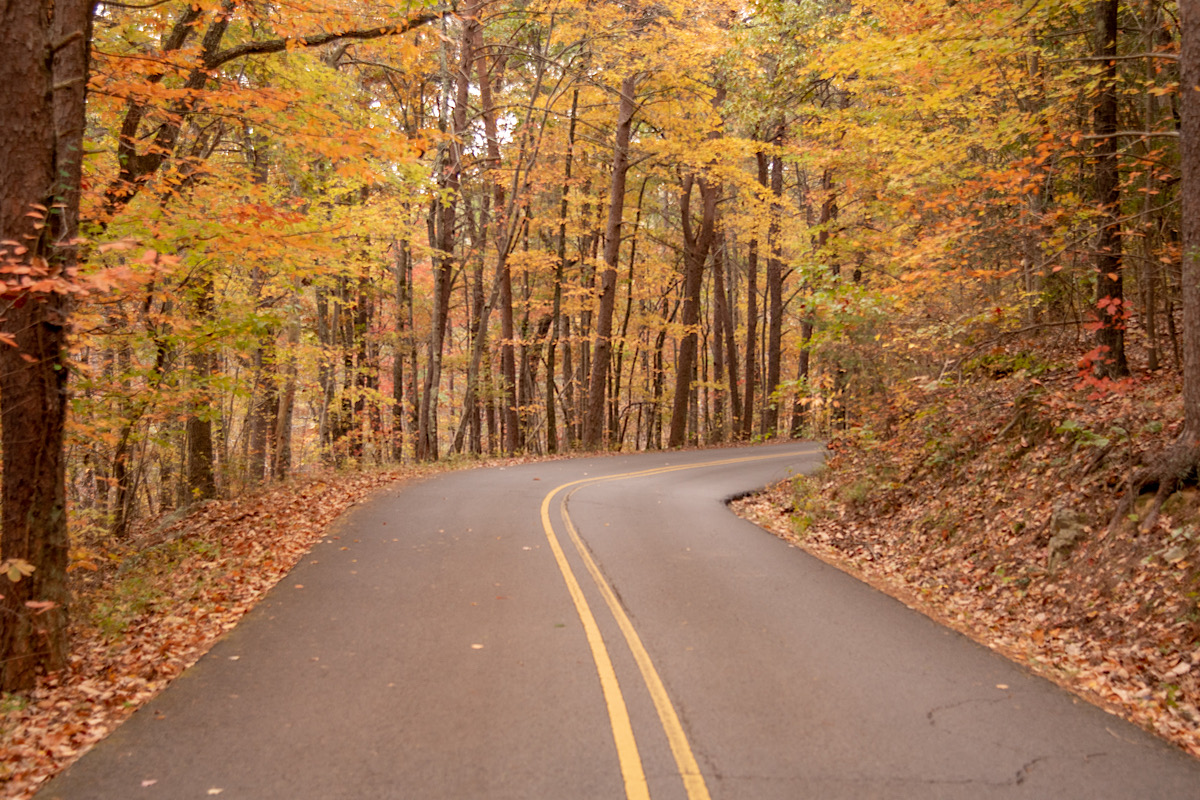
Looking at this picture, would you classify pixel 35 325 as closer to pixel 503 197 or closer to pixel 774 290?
pixel 503 197

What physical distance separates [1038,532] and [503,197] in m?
20.0

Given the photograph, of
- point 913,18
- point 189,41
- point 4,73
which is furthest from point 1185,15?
point 189,41

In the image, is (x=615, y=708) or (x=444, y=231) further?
(x=444, y=231)

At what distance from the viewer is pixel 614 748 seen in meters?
4.58

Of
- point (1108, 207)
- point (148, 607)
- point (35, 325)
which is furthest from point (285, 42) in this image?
point (1108, 207)

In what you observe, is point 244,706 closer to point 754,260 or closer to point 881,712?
point 881,712

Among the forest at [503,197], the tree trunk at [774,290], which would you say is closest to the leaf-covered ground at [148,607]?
the forest at [503,197]

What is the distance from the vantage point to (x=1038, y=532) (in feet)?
28.4

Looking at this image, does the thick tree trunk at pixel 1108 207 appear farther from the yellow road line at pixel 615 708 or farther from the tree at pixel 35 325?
the tree at pixel 35 325

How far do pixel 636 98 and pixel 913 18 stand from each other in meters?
12.1

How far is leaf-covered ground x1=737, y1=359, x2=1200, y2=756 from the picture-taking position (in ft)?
20.2

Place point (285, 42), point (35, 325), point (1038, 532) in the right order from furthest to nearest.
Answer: point (285, 42) < point (1038, 532) < point (35, 325)

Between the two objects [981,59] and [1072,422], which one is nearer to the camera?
[1072,422]

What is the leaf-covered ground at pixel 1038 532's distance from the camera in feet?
20.2
